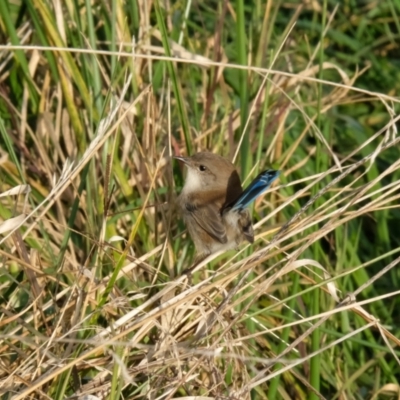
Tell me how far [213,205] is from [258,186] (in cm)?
89

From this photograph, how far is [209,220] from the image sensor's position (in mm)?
3896

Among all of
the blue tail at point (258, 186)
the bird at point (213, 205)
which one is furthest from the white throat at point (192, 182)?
the blue tail at point (258, 186)

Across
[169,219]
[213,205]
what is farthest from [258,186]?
[213,205]

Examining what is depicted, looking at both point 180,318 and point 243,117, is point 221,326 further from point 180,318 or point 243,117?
point 243,117

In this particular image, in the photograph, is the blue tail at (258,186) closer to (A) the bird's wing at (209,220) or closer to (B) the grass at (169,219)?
(B) the grass at (169,219)

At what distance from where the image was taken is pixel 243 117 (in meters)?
3.59

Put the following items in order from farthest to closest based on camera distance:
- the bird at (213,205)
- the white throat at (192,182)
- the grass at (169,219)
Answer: the white throat at (192,182), the bird at (213,205), the grass at (169,219)

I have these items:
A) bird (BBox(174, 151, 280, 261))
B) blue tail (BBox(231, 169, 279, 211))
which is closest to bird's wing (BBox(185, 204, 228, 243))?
bird (BBox(174, 151, 280, 261))

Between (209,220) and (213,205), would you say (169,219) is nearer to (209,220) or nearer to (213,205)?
(209,220)

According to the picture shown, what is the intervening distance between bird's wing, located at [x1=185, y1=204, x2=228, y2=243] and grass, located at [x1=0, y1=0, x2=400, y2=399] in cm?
9

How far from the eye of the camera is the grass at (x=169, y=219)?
114 inches

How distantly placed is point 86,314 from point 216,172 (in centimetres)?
106

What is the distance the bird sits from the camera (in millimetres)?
3641

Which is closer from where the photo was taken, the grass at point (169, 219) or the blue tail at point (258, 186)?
the grass at point (169, 219)
